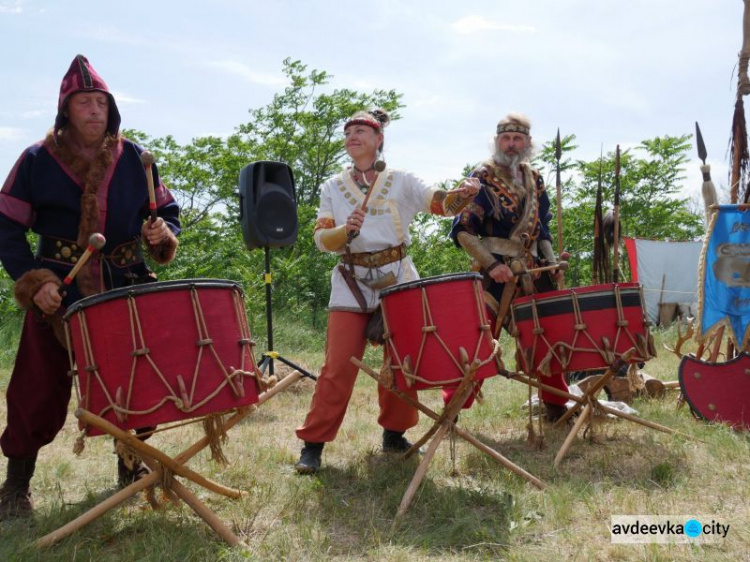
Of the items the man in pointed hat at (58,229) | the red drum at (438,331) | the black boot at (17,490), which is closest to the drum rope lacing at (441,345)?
the red drum at (438,331)

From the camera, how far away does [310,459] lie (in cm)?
356

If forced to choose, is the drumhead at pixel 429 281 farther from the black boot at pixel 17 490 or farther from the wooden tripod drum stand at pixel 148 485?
the black boot at pixel 17 490

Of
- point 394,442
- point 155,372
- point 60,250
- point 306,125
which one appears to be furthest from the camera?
point 306,125

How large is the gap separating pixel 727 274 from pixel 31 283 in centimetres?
389

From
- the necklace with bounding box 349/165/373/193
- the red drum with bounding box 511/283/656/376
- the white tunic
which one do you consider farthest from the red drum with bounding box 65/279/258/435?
the red drum with bounding box 511/283/656/376

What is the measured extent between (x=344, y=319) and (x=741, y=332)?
2507 millimetres

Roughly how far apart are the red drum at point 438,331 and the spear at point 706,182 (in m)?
2.07

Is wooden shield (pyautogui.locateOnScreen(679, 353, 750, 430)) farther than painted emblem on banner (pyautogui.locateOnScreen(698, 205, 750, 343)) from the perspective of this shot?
No

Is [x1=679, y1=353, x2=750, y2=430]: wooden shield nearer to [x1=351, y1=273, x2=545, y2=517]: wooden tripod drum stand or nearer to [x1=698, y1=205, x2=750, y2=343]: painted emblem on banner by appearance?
[x1=698, y1=205, x2=750, y2=343]: painted emblem on banner

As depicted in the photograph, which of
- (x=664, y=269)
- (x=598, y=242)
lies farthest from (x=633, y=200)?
(x=598, y=242)

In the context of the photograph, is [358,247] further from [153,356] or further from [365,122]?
[153,356]

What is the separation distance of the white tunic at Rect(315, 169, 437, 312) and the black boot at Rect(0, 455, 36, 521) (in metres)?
1.60

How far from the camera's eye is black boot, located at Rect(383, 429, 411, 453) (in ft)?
12.8

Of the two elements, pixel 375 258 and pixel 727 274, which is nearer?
pixel 375 258
